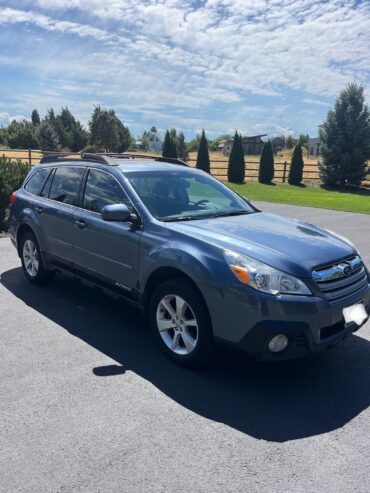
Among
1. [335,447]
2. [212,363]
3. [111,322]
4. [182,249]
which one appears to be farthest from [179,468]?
[111,322]

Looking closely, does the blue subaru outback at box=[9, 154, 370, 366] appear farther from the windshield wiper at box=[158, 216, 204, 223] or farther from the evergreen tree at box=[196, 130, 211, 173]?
the evergreen tree at box=[196, 130, 211, 173]

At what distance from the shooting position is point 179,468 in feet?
8.43

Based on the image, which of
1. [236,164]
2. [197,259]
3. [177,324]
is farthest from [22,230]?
[236,164]

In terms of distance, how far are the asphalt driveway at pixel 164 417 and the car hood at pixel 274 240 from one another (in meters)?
0.98

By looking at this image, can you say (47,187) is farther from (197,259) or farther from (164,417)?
(164,417)

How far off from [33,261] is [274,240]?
11.4 ft

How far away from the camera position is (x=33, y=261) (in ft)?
19.2

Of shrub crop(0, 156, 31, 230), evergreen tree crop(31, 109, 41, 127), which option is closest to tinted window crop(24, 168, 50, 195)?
shrub crop(0, 156, 31, 230)

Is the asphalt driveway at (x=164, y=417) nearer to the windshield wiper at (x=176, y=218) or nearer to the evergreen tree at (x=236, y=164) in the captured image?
the windshield wiper at (x=176, y=218)

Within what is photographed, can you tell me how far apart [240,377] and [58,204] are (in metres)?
2.96

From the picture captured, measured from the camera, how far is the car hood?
3.40 metres

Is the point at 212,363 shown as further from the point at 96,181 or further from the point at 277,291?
the point at 96,181

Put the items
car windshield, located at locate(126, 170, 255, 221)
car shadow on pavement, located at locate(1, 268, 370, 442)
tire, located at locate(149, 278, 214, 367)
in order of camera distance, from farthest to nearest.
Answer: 1. car windshield, located at locate(126, 170, 255, 221)
2. tire, located at locate(149, 278, 214, 367)
3. car shadow on pavement, located at locate(1, 268, 370, 442)

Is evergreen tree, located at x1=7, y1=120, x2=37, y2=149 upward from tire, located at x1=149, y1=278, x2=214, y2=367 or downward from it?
upward
